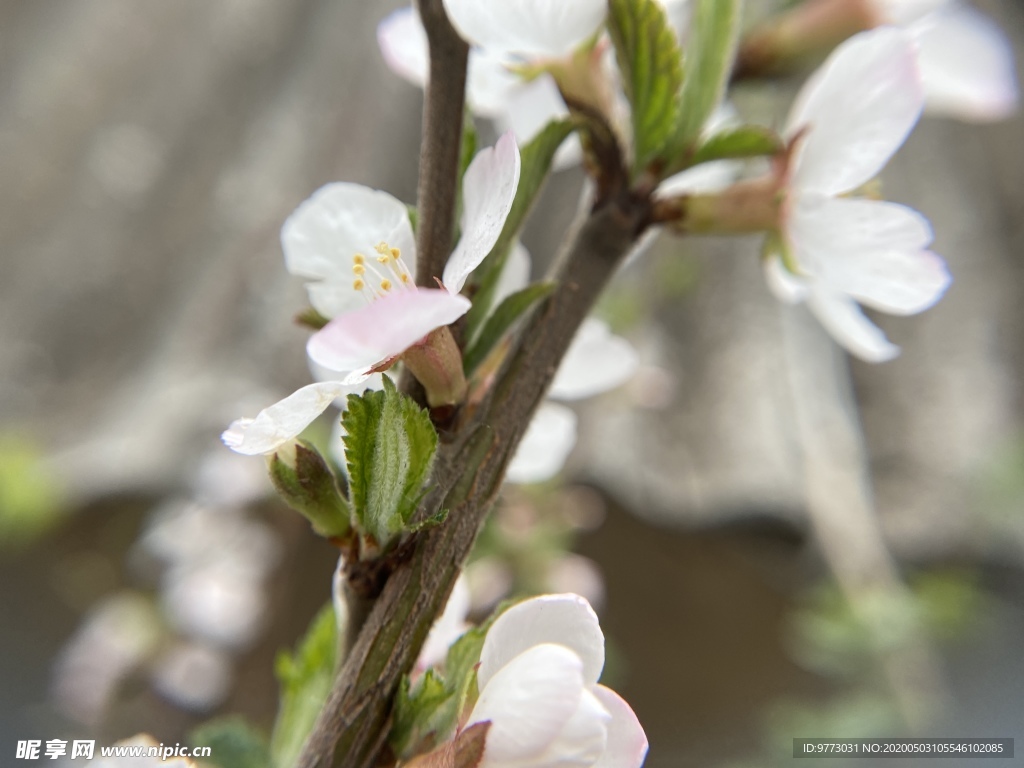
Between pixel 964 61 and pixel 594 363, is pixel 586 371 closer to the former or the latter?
pixel 594 363

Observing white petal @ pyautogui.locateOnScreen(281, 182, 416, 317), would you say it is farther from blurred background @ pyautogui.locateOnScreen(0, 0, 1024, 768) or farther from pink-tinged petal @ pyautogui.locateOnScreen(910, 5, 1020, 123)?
blurred background @ pyautogui.locateOnScreen(0, 0, 1024, 768)

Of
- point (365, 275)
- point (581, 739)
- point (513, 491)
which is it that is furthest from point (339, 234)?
point (513, 491)

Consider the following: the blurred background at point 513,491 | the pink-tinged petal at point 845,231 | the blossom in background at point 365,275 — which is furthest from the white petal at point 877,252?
the blurred background at point 513,491

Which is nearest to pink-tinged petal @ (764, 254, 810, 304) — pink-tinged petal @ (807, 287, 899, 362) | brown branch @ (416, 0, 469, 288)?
pink-tinged petal @ (807, 287, 899, 362)

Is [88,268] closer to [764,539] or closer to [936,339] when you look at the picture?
[764,539]

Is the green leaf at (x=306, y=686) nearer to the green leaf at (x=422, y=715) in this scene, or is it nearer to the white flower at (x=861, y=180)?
the green leaf at (x=422, y=715)

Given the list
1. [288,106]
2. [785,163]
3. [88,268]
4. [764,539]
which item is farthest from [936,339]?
[88,268]

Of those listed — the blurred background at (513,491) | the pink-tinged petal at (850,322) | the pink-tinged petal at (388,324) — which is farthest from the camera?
the blurred background at (513,491)
